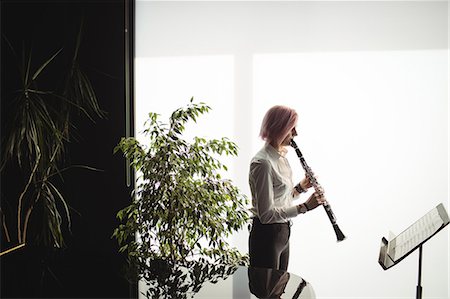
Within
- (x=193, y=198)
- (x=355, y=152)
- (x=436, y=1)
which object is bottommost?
(x=193, y=198)

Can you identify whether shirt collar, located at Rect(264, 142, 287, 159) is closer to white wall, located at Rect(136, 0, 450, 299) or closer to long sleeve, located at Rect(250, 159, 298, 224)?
long sleeve, located at Rect(250, 159, 298, 224)

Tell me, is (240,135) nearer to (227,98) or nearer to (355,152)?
(227,98)

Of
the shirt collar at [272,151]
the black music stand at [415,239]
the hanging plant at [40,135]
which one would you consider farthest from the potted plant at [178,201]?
the black music stand at [415,239]

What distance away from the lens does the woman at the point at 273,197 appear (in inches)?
126

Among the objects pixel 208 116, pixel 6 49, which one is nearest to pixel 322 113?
pixel 208 116

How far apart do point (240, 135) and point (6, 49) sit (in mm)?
1852

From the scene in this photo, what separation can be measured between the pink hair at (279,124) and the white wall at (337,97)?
108 centimetres

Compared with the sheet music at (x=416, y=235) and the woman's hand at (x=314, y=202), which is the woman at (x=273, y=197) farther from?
the sheet music at (x=416, y=235)

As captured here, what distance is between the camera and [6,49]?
340 centimetres

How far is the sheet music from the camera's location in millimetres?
2566

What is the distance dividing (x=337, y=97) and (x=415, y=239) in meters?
1.94

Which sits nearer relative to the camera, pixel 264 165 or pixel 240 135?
pixel 264 165

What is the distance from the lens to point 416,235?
2672mm

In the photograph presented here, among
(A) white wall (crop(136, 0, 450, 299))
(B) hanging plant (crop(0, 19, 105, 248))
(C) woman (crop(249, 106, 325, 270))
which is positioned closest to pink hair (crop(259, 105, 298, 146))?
(C) woman (crop(249, 106, 325, 270))
